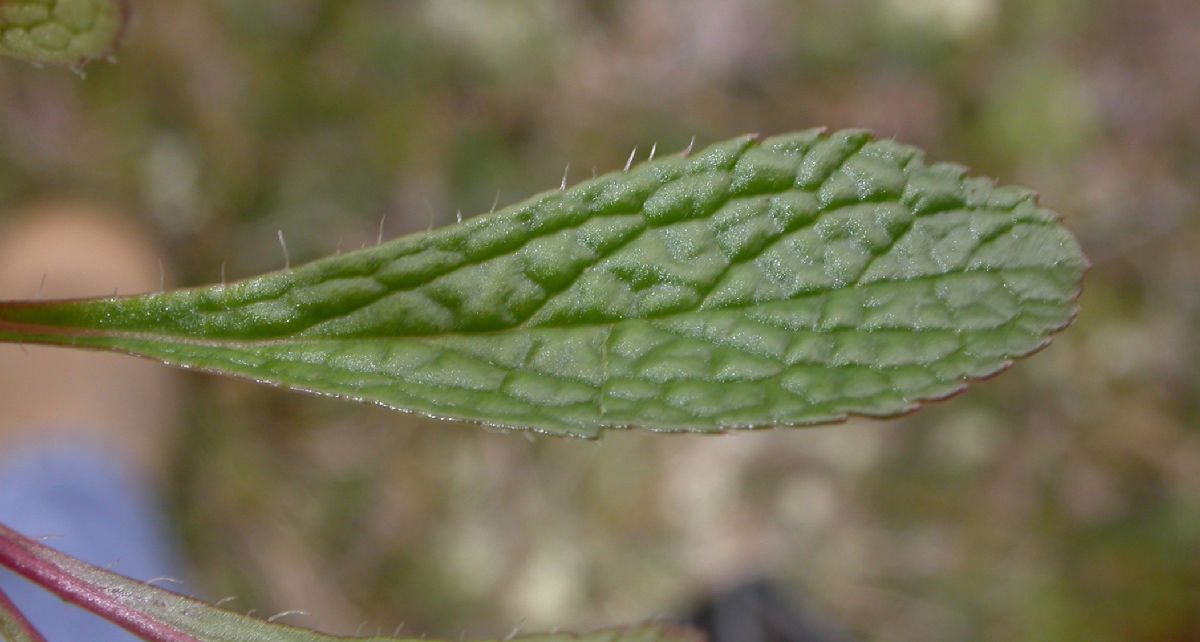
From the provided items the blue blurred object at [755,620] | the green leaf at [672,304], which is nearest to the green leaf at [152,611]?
the green leaf at [672,304]

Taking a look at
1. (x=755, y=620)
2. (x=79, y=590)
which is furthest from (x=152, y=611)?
(x=755, y=620)

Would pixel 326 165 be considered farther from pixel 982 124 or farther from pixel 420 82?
pixel 982 124

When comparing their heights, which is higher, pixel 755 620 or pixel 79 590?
pixel 755 620

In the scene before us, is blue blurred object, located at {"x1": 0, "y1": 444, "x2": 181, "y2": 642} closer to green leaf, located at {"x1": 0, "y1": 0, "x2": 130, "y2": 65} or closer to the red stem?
the red stem

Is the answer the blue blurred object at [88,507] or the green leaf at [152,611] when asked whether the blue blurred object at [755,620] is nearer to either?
the blue blurred object at [88,507]

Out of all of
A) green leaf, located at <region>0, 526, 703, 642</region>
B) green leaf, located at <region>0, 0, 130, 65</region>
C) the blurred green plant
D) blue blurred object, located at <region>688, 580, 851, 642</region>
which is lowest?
green leaf, located at <region>0, 526, 703, 642</region>

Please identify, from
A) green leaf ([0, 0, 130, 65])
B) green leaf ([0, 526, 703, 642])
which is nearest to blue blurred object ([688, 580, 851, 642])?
green leaf ([0, 526, 703, 642])

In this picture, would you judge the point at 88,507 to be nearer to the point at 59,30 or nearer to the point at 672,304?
the point at 59,30
